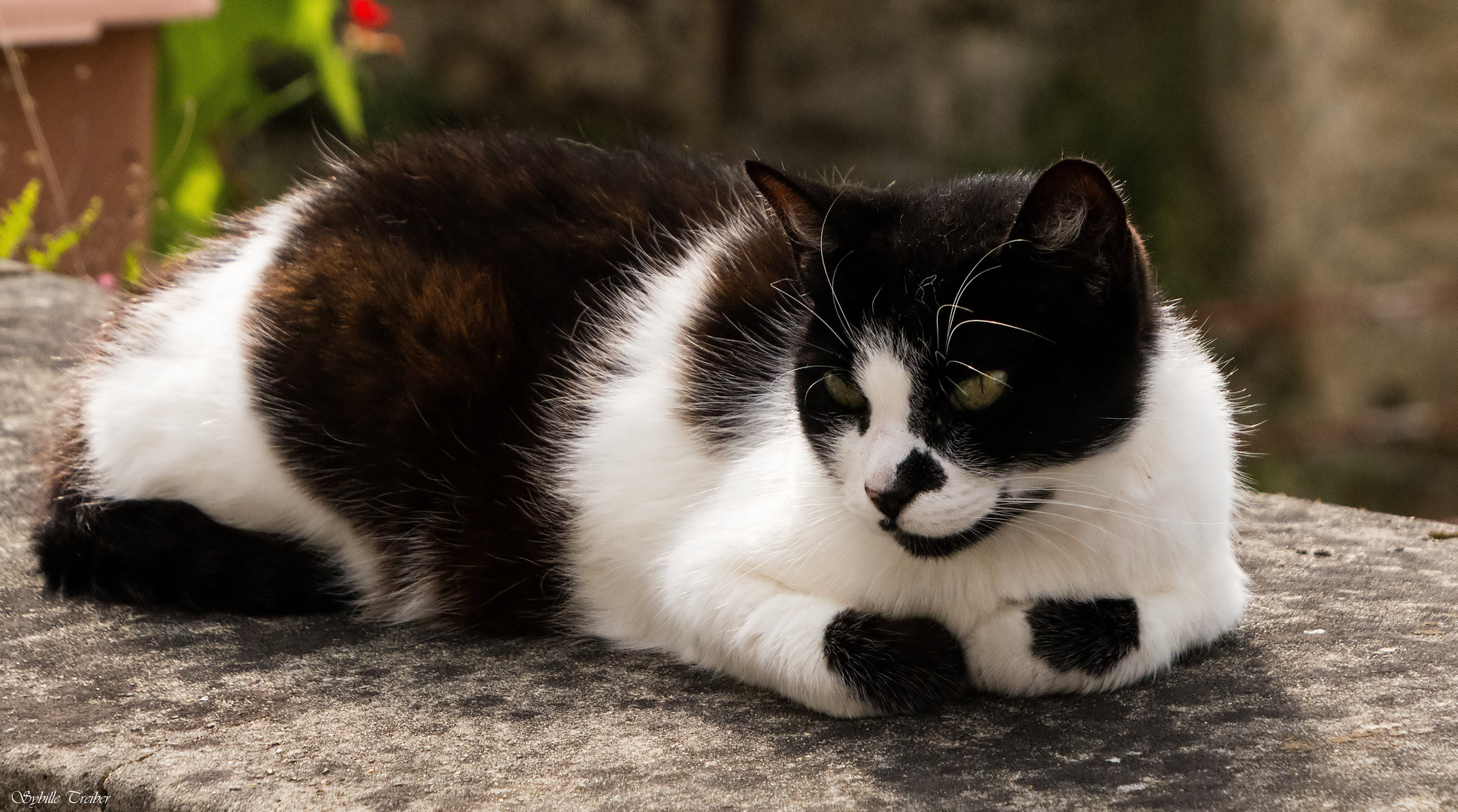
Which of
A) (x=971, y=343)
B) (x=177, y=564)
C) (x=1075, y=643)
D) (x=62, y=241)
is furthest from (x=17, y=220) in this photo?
(x=1075, y=643)

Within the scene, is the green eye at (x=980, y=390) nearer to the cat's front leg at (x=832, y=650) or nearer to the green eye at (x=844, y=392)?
the green eye at (x=844, y=392)

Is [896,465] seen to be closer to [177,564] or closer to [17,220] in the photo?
[177,564]

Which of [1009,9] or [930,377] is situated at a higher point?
[1009,9]

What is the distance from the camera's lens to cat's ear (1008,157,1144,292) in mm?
1378

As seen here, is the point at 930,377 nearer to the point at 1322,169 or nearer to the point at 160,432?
the point at 160,432

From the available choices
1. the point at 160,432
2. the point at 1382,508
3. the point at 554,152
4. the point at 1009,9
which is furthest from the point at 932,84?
the point at 160,432

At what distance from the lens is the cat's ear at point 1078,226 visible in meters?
1.38

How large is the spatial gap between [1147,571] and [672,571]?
59 cm

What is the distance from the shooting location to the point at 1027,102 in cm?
585

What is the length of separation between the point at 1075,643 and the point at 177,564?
1297 millimetres

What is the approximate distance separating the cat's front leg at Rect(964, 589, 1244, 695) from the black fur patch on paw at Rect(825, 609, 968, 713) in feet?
0.16

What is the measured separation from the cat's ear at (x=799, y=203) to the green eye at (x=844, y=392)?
0.15 meters

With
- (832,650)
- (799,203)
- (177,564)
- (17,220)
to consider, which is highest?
(799,203)

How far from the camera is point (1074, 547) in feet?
5.21
